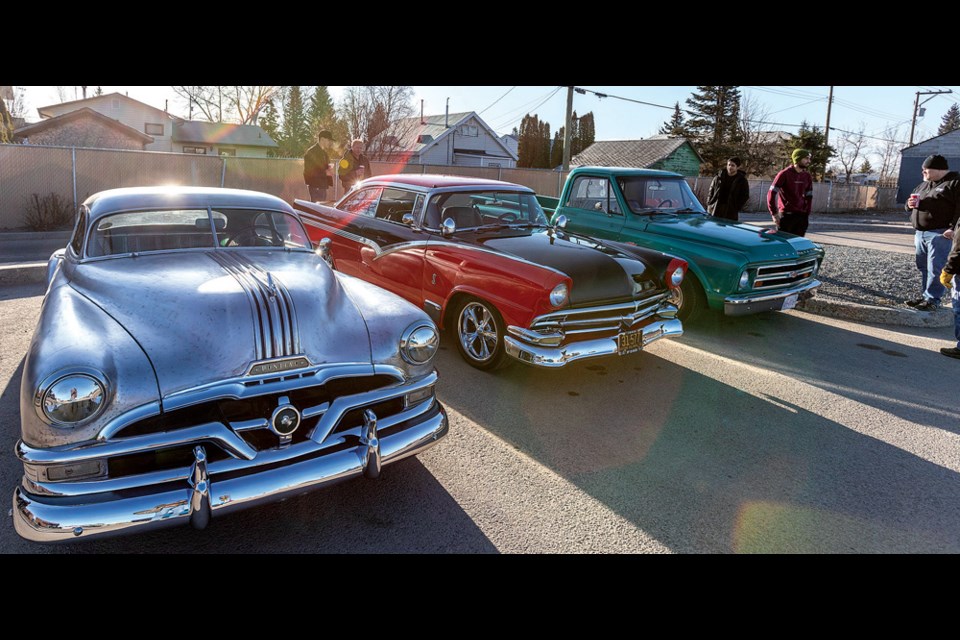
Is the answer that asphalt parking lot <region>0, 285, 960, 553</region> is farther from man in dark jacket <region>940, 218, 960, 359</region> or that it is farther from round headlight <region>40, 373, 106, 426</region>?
round headlight <region>40, 373, 106, 426</region>

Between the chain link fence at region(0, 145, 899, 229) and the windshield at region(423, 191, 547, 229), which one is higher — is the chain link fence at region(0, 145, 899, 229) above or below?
above

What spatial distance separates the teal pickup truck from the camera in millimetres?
6555

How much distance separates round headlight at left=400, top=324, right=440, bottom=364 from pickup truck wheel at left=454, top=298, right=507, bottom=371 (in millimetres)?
1585

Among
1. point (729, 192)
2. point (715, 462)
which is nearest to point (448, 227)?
point (715, 462)

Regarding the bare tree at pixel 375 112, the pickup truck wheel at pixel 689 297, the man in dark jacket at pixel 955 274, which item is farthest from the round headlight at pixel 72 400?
the bare tree at pixel 375 112

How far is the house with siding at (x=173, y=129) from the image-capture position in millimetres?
45125

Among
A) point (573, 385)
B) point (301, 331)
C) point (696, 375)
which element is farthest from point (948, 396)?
point (301, 331)

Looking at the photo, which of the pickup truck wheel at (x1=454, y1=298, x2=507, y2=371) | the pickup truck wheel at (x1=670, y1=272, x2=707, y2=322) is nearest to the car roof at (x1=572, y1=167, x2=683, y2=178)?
the pickup truck wheel at (x1=670, y1=272, x2=707, y2=322)

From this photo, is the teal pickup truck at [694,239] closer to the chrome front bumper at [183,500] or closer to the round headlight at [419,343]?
the round headlight at [419,343]

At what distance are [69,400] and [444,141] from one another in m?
45.2

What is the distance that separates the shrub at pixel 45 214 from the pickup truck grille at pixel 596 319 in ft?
41.7

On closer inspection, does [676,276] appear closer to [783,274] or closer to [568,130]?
[783,274]

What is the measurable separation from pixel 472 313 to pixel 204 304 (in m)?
2.55

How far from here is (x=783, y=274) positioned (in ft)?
22.6
